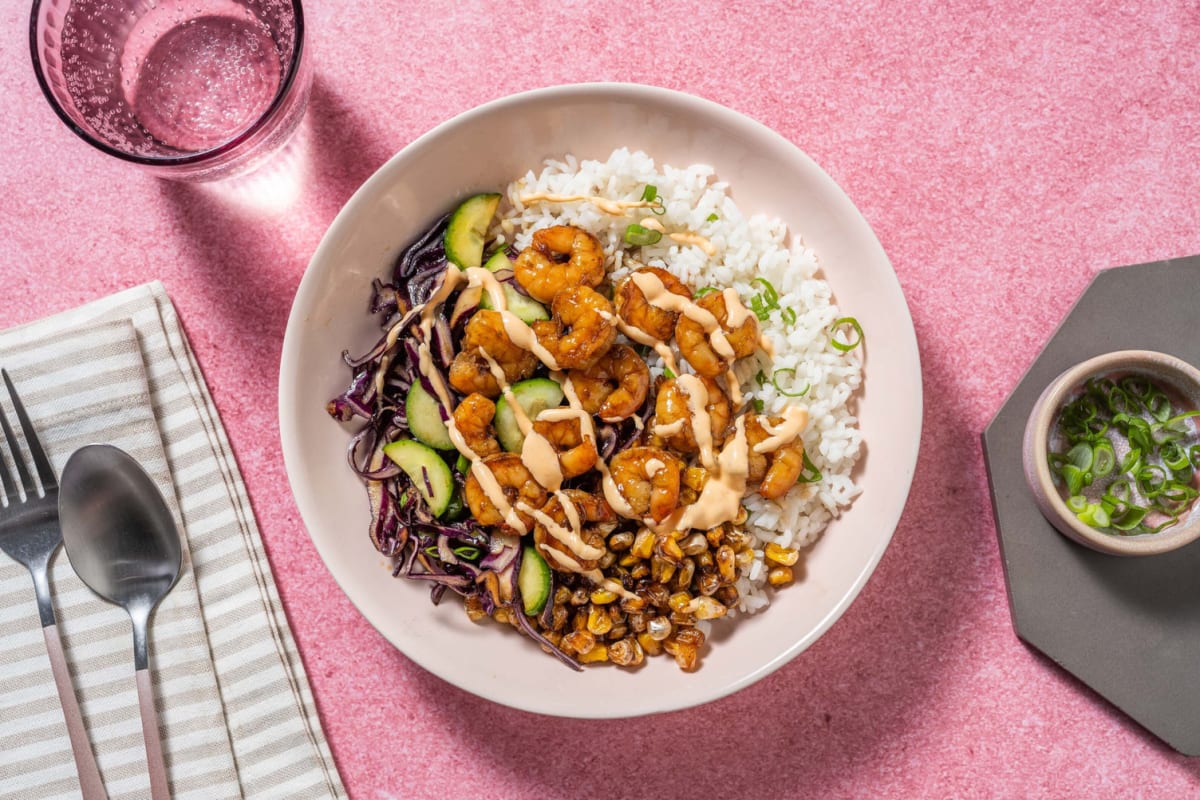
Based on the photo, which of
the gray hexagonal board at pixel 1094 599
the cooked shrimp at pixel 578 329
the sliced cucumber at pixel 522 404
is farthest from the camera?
the gray hexagonal board at pixel 1094 599

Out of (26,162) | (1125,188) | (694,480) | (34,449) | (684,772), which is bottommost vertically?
(684,772)

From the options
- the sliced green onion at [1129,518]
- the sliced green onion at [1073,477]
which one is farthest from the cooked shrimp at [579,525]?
the sliced green onion at [1129,518]

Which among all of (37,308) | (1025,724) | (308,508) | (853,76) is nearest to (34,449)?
(37,308)

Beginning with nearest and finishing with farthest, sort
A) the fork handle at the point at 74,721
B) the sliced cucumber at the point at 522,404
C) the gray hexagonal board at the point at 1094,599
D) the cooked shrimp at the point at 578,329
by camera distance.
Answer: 1. the cooked shrimp at the point at 578,329
2. the sliced cucumber at the point at 522,404
3. the fork handle at the point at 74,721
4. the gray hexagonal board at the point at 1094,599

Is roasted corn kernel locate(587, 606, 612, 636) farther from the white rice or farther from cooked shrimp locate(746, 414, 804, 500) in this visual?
cooked shrimp locate(746, 414, 804, 500)

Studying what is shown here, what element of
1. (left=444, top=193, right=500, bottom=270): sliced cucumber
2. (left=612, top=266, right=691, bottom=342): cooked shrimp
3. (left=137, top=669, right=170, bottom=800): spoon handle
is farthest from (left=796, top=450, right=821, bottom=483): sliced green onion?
(left=137, top=669, right=170, bottom=800): spoon handle

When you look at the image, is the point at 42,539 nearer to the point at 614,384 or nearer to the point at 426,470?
the point at 426,470

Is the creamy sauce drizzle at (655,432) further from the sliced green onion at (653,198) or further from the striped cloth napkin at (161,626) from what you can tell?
the striped cloth napkin at (161,626)

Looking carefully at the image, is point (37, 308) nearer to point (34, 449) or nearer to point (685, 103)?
point (34, 449)
